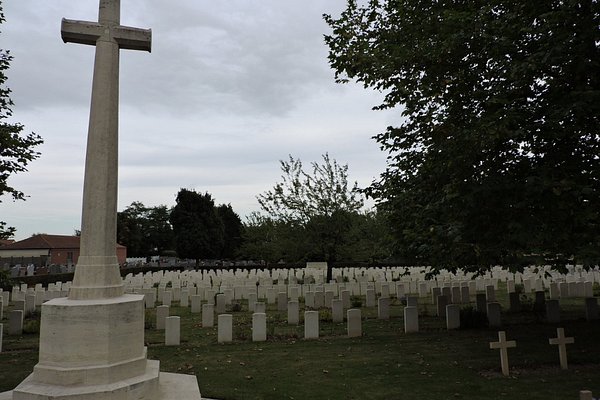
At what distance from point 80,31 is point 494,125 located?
6.27m

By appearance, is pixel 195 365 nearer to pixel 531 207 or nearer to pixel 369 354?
pixel 369 354

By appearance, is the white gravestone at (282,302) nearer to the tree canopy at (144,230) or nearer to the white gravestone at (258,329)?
the white gravestone at (258,329)

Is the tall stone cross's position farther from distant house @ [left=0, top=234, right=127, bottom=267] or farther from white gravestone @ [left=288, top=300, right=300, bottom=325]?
distant house @ [left=0, top=234, right=127, bottom=267]

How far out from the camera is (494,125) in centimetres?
654

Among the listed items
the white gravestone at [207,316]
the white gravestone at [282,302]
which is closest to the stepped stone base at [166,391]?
the white gravestone at [207,316]

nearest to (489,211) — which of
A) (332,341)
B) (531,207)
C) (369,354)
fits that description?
(531,207)

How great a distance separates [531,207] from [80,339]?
6.99 metres

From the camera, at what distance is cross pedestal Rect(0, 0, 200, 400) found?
484 centimetres

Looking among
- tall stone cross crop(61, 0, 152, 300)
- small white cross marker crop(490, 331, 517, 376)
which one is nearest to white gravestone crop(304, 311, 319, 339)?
small white cross marker crop(490, 331, 517, 376)

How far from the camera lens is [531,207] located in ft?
22.8

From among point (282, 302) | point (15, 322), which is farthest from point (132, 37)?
point (282, 302)

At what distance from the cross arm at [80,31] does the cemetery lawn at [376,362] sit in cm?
548

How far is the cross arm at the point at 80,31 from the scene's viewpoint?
564 centimetres

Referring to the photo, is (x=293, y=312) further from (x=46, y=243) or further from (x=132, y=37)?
(x=46, y=243)
